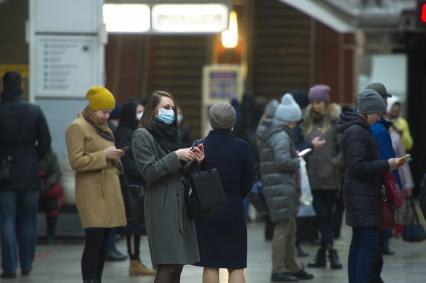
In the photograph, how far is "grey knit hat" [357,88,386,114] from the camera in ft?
33.2


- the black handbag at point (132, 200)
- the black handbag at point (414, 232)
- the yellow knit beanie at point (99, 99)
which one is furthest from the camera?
the black handbag at point (414, 232)

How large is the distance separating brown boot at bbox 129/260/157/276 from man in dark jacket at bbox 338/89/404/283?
2970mm

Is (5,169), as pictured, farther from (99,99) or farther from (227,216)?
(227,216)

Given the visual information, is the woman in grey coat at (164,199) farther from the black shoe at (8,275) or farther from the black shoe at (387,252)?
the black shoe at (387,252)

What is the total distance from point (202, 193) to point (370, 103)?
2.12 m

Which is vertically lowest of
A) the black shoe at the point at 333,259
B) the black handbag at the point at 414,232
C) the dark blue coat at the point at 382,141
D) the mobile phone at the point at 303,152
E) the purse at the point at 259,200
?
the black shoe at the point at 333,259

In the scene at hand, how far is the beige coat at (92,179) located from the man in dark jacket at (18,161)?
143cm

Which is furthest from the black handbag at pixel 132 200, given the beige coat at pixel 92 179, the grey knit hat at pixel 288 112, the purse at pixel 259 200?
the grey knit hat at pixel 288 112

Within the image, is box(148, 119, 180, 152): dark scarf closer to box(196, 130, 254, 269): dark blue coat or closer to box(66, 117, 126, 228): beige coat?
box(196, 130, 254, 269): dark blue coat

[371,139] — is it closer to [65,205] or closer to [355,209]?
[355,209]

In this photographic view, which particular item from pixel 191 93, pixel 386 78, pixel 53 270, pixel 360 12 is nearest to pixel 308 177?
pixel 53 270

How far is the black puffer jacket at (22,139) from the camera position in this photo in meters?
12.1

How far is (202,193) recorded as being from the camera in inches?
340

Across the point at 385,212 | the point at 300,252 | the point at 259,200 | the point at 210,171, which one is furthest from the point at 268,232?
the point at 210,171
